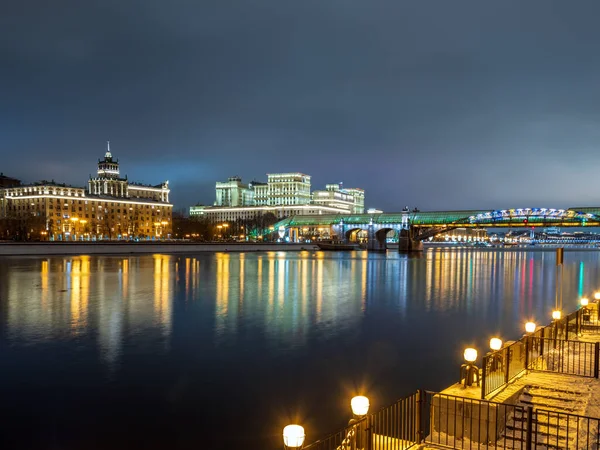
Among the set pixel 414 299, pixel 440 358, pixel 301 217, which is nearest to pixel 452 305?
pixel 414 299

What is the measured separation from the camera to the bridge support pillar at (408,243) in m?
132

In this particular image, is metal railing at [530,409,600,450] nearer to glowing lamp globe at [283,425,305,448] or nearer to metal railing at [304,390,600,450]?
metal railing at [304,390,600,450]

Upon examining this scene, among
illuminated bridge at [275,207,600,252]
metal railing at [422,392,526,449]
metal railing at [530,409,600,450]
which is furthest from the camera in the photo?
illuminated bridge at [275,207,600,252]

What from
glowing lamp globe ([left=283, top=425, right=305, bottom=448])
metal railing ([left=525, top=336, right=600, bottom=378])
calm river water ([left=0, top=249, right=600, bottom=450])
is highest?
glowing lamp globe ([left=283, top=425, right=305, bottom=448])

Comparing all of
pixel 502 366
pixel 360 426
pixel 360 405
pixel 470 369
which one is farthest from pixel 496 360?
pixel 360 405

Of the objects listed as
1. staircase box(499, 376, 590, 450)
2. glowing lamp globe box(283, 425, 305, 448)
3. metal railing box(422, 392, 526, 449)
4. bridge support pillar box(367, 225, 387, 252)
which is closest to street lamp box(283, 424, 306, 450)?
glowing lamp globe box(283, 425, 305, 448)

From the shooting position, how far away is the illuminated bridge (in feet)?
373

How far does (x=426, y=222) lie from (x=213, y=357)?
4775 inches

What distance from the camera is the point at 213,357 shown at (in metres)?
16.1

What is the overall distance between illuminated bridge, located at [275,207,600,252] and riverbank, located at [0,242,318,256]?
33.3 metres

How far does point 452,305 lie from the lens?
29.4 metres

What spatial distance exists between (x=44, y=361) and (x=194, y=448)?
24.8 feet

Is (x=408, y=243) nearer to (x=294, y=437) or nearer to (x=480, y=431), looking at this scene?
(x=480, y=431)

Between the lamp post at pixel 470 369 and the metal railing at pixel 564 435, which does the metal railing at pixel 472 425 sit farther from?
the lamp post at pixel 470 369
